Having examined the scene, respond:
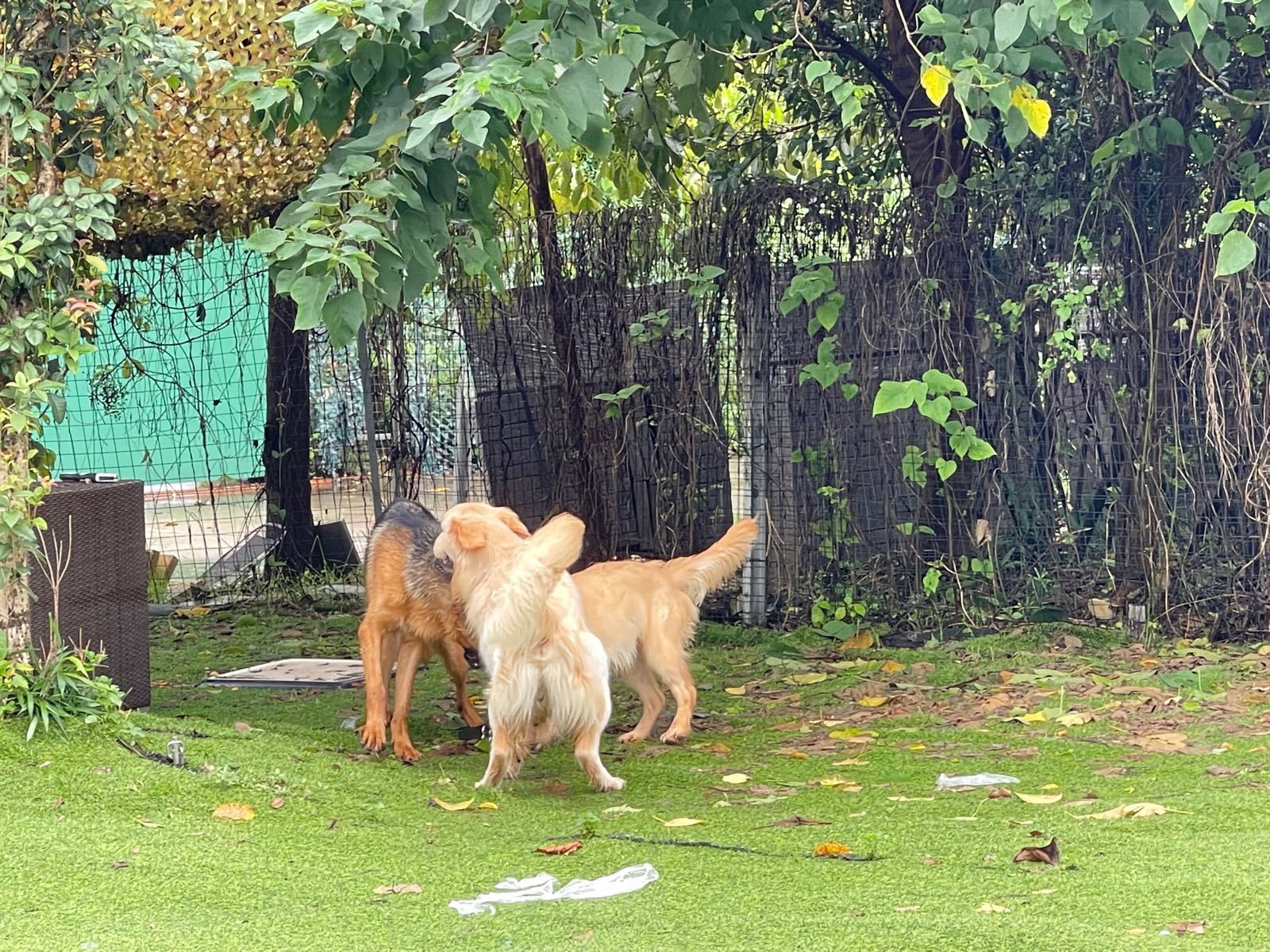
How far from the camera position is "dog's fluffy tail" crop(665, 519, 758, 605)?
6.51 metres

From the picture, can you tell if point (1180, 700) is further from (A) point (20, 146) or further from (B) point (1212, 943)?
(A) point (20, 146)

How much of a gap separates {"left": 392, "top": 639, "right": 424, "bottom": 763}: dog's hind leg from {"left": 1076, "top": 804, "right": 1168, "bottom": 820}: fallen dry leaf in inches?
108

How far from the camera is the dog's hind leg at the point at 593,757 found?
5188 mm

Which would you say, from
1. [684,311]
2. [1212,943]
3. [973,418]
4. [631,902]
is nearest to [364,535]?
[684,311]

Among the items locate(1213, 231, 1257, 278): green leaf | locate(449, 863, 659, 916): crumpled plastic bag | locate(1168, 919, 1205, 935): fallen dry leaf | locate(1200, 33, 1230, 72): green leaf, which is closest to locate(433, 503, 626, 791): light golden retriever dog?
locate(449, 863, 659, 916): crumpled plastic bag

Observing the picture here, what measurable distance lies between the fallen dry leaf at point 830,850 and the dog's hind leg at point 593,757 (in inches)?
46.5

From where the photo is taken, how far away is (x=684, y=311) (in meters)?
8.80

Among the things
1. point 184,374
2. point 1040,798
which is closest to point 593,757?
point 1040,798

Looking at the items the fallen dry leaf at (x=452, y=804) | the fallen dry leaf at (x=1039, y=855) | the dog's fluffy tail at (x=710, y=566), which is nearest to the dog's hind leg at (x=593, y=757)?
the fallen dry leaf at (x=452, y=804)

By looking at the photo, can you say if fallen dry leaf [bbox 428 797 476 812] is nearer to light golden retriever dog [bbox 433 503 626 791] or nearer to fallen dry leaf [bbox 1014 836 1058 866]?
light golden retriever dog [bbox 433 503 626 791]

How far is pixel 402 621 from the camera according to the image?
6.02 meters

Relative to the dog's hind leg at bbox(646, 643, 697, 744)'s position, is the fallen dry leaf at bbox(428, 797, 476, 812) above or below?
below

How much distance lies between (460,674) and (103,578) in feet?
5.32

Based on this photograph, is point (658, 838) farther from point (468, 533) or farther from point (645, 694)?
point (645, 694)
